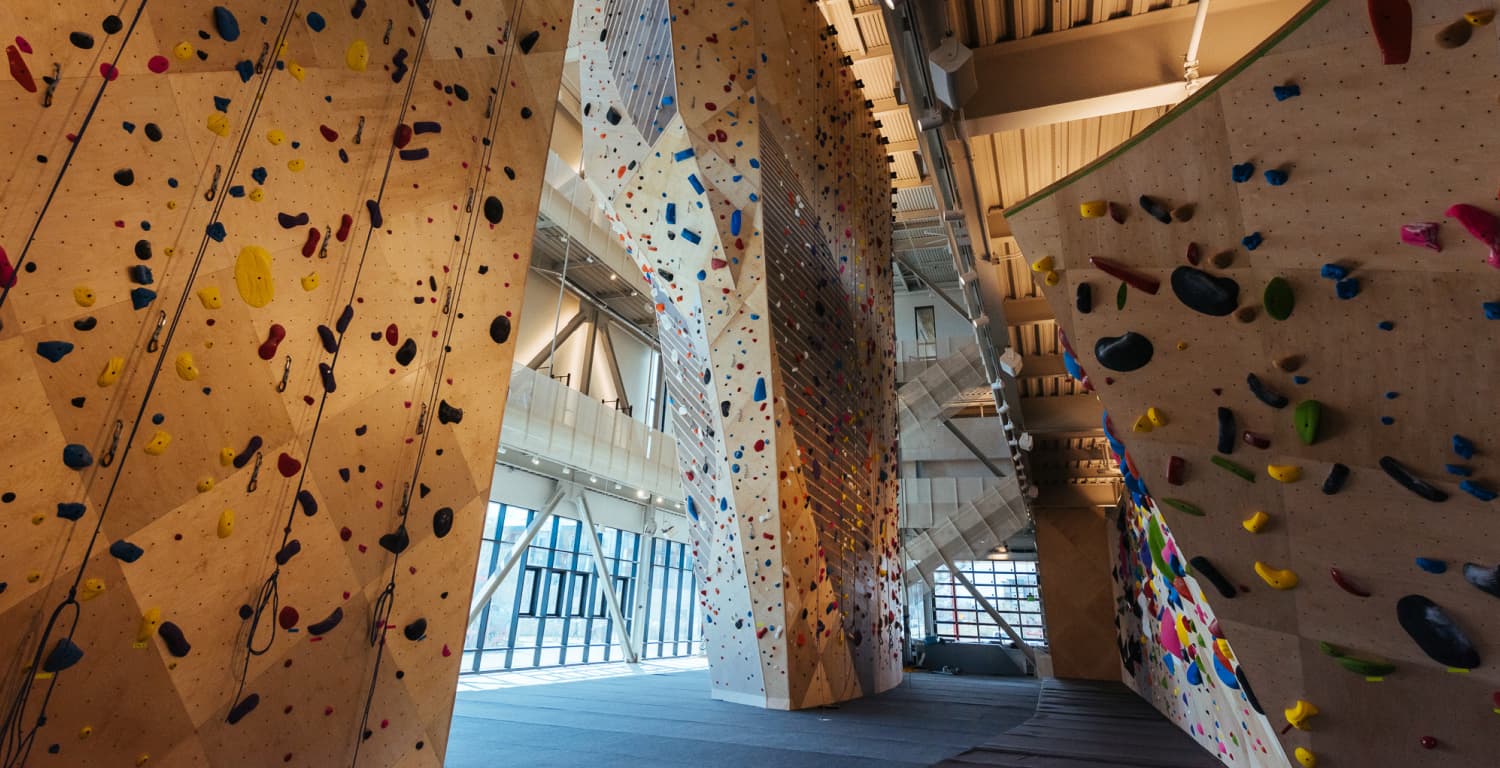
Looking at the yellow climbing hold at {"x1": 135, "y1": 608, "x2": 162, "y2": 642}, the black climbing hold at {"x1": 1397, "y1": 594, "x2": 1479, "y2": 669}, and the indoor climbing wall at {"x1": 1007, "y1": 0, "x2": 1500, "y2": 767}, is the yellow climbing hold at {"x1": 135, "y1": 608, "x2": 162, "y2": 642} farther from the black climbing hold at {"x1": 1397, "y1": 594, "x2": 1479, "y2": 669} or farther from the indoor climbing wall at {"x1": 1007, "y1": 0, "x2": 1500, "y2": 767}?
the black climbing hold at {"x1": 1397, "y1": 594, "x2": 1479, "y2": 669}

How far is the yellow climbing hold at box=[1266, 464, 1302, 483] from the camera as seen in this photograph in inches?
82.3

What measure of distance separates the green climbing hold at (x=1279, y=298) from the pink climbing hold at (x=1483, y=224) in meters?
0.37

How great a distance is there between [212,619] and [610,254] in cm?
1239

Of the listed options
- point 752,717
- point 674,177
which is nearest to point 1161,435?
point 752,717

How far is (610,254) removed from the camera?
14023mm

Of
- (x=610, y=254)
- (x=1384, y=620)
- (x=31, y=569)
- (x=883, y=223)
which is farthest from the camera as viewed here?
(x=610, y=254)

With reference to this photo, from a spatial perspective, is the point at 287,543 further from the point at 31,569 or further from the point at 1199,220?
the point at 1199,220

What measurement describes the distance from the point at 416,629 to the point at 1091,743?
4.20 metres

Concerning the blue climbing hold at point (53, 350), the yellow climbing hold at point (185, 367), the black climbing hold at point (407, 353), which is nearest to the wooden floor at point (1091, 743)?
the black climbing hold at point (407, 353)

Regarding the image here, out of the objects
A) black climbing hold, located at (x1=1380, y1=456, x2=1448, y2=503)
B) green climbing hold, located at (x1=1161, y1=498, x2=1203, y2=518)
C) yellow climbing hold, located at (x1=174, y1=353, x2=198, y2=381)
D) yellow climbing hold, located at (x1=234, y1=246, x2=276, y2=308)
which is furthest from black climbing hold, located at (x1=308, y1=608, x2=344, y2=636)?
black climbing hold, located at (x1=1380, y1=456, x2=1448, y2=503)

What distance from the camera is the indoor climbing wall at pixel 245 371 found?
71.9 inches

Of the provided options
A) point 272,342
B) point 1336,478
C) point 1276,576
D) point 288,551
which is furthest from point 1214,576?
point 272,342

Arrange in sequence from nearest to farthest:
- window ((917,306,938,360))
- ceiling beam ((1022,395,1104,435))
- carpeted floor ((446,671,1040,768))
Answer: carpeted floor ((446,671,1040,768)), ceiling beam ((1022,395,1104,435)), window ((917,306,938,360))

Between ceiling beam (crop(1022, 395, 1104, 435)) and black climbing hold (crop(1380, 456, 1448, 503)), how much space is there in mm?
8750
